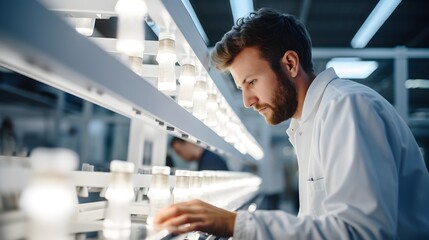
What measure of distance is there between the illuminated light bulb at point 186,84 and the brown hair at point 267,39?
0.22 metres

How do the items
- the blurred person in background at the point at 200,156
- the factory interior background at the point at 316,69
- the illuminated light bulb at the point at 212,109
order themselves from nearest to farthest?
the illuminated light bulb at the point at 212,109 → the blurred person in background at the point at 200,156 → the factory interior background at the point at 316,69

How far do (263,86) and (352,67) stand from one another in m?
5.35

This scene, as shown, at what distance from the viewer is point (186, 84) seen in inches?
61.1

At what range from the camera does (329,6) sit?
266 inches

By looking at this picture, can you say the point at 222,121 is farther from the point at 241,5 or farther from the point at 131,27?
the point at 241,5

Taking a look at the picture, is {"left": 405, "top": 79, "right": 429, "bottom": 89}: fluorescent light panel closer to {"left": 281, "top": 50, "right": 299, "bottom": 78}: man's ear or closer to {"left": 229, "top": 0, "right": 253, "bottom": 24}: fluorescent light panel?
{"left": 229, "top": 0, "right": 253, "bottom": 24}: fluorescent light panel

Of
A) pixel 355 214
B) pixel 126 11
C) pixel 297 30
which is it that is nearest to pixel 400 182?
pixel 355 214

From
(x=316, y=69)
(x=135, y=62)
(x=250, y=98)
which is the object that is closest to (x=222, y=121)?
(x=250, y=98)

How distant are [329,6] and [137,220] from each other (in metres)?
6.11

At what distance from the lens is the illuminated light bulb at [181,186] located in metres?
1.51

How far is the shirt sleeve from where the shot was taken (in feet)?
3.71

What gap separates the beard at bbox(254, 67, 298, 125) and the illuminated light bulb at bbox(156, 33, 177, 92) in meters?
0.52

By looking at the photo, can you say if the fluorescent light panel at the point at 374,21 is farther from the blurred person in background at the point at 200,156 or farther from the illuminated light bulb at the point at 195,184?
the illuminated light bulb at the point at 195,184

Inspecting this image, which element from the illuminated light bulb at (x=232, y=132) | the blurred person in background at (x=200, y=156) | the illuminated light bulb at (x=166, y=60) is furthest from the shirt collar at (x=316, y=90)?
the blurred person in background at (x=200, y=156)
